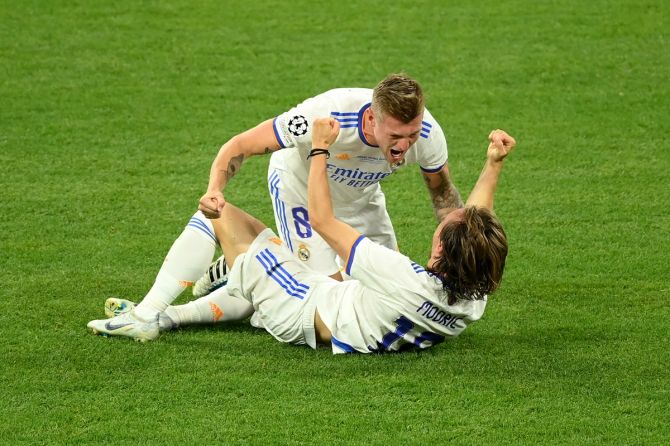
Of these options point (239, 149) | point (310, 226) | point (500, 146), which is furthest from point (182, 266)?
point (500, 146)

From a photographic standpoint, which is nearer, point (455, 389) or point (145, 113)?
point (455, 389)

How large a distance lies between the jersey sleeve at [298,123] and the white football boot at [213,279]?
2.88 feet

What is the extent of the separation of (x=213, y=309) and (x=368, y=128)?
1188 mm

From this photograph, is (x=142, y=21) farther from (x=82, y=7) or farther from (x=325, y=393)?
(x=325, y=393)

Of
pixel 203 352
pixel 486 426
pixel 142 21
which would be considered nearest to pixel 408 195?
pixel 203 352

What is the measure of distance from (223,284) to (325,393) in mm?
1393

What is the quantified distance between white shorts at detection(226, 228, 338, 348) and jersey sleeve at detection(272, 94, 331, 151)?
1.62 ft

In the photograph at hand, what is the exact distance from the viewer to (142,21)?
10781 millimetres

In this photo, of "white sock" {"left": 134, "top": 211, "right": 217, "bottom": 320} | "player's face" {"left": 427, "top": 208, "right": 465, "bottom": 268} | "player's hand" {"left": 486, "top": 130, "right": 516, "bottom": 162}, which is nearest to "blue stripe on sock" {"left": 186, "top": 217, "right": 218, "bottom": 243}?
"white sock" {"left": 134, "top": 211, "right": 217, "bottom": 320}

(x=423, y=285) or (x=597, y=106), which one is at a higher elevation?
(x=597, y=106)

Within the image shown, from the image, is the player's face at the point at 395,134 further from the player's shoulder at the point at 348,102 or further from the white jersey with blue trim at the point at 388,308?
the white jersey with blue trim at the point at 388,308

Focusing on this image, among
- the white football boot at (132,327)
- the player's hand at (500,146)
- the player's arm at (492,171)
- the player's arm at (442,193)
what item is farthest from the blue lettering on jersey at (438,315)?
the white football boot at (132,327)

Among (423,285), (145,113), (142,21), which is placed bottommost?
(423,285)

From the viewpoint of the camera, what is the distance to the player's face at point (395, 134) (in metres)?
5.10
